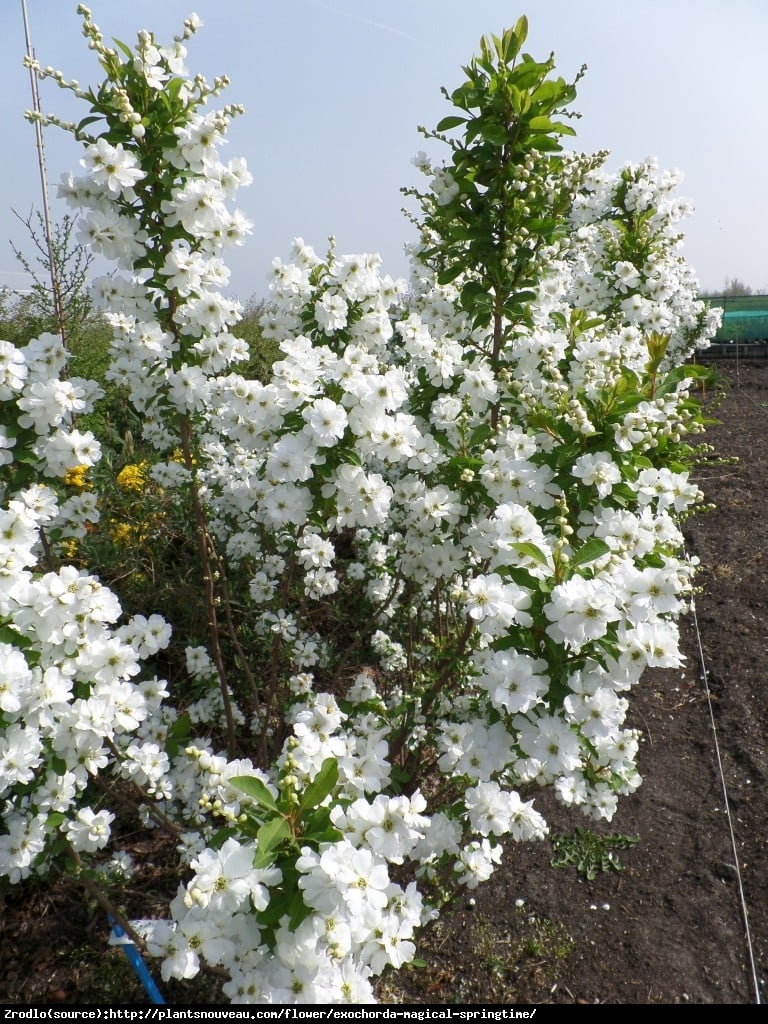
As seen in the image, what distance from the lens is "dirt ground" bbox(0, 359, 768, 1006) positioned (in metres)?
2.38

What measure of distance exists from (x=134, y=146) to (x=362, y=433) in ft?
3.51

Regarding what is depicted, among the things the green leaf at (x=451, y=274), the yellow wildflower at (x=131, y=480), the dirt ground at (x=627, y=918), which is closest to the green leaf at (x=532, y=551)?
the green leaf at (x=451, y=274)

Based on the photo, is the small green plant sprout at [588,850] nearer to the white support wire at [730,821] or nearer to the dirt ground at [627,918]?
the dirt ground at [627,918]

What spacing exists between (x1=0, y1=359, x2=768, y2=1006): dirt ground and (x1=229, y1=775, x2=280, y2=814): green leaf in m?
1.31

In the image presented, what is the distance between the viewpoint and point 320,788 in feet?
4.85

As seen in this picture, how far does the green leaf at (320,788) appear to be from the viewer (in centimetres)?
147

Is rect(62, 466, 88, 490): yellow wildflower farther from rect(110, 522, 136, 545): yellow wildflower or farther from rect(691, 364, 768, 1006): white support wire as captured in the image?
rect(691, 364, 768, 1006): white support wire

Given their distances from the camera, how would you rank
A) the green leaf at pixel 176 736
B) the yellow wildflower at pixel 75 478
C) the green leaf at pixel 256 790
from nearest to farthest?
1. the green leaf at pixel 256 790
2. the green leaf at pixel 176 736
3. the yellow wildflower at pixel 75 478

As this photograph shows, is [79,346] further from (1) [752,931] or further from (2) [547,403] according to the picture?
(1) [752,931]

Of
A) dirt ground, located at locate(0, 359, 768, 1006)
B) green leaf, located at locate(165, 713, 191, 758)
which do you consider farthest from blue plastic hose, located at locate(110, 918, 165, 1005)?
green leaf, located at locate(165, 713, 191, 758)

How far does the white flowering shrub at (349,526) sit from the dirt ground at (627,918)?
9.9 inches

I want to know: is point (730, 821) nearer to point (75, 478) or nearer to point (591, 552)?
point (591, 552)

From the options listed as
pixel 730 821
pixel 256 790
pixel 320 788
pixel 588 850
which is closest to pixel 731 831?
pixel 730 821
